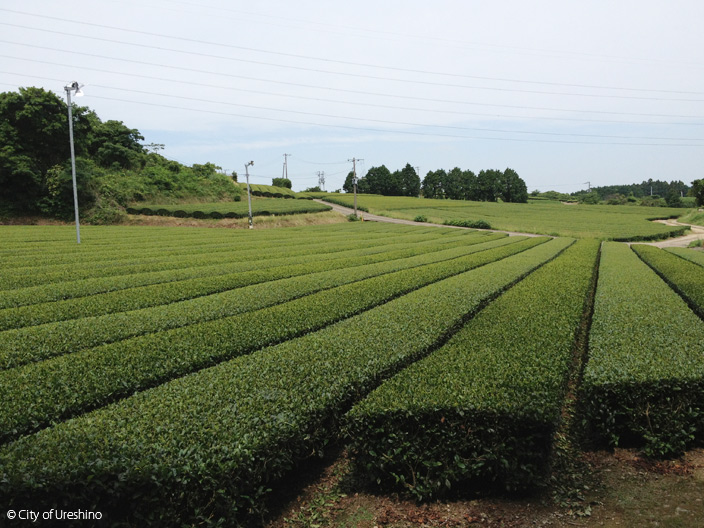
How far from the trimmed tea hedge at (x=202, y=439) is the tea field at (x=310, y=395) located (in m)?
0.02

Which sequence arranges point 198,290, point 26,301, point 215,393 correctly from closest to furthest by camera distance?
point 215,393 → point 26,301 → point 198,290

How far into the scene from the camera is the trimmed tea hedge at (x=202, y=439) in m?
4.04

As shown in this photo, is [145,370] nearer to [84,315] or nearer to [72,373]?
[72,373]

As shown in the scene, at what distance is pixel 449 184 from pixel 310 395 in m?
146

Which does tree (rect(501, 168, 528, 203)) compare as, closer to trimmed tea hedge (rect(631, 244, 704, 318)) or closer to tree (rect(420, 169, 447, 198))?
tree (rect(420, 169, 447, 198))

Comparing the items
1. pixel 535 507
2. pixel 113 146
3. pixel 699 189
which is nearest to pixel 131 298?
pixel 535 507

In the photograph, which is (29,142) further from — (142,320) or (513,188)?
(513,188)

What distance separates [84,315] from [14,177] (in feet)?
177

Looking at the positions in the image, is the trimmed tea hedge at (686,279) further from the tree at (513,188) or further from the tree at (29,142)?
the tree at (513,188)

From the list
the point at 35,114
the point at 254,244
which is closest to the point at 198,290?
the point at 254,244

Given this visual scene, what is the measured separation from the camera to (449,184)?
145 metres

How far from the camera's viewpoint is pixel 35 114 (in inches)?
2152

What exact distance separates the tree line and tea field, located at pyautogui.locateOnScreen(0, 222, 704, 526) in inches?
5189

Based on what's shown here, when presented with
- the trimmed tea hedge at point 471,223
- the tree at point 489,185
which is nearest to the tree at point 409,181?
the tree at point 489,185
